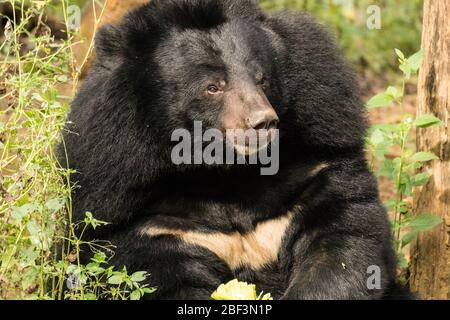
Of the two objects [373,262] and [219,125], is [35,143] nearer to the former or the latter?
[219,125]

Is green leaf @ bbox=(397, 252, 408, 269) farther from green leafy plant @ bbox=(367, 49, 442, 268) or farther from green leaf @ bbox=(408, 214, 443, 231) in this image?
green leaf @ bbox=(408, 214, 443, 231)

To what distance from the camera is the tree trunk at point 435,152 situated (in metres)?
6.62

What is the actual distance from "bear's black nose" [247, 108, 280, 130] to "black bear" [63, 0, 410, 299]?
51mm

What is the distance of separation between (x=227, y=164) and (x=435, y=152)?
1.70 m

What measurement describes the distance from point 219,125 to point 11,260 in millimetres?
1439

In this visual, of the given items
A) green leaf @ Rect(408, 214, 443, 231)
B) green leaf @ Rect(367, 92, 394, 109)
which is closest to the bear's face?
green leaf @ Rect(367, 92, 394, 109)

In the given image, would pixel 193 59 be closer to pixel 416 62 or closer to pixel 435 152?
pixel 416 62

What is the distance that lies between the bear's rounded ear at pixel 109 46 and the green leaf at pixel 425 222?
92.0 inches

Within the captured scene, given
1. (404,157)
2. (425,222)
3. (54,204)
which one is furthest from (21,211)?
(404,157)

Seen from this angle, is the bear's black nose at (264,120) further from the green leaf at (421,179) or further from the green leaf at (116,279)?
the green leaf at (421,179)

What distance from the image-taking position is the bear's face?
18.8 ft

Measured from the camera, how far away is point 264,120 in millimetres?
5477
